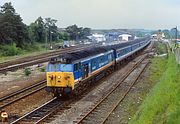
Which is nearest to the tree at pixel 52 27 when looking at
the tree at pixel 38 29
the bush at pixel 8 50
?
the tree at pixel 38 29

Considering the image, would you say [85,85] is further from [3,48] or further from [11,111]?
[3,48]

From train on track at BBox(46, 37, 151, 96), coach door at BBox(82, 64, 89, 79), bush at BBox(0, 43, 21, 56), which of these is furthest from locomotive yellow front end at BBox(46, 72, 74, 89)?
bush at BBox(0, 43, 21, 56)

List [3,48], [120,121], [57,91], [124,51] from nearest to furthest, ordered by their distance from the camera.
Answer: [120,121] < [57,91] < [124,51] < [3,48]

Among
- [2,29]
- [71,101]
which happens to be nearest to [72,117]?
[71,101]

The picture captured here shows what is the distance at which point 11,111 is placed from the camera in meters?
19.1

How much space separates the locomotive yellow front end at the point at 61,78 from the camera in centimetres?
2139

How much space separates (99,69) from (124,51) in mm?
17773

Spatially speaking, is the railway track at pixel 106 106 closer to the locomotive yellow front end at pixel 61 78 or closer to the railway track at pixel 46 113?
the railway track at pixel 46 113

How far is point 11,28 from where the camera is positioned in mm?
69812

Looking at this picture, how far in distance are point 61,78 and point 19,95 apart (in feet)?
13.3

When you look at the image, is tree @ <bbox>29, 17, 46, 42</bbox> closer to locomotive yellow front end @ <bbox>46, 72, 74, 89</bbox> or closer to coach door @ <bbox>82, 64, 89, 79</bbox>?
coach door @ <bbox>82, 64, 89, 79</bbox>

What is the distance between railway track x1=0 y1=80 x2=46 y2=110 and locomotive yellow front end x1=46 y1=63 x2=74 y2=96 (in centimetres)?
243

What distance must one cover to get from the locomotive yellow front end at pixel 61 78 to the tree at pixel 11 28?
158 ft

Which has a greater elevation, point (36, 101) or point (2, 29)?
point (2, 29)
